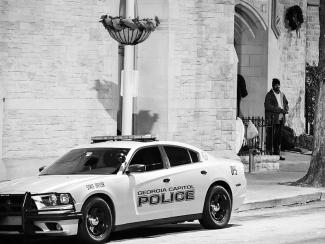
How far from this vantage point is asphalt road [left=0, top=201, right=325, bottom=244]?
A: 1382 cm

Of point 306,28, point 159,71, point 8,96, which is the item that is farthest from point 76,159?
point 306,28

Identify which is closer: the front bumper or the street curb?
the front bumper

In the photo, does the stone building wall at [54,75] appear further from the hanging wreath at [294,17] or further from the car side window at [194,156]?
the hanging wreath at [294,17]

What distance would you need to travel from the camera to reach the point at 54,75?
69.8 ft

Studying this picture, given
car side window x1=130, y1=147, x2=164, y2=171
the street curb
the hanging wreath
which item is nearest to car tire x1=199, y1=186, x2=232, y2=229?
car side window x1=130, y1=147, x2=164, y2=171

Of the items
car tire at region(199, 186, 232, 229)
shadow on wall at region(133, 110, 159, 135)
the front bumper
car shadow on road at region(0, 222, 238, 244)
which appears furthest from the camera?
shadow on wall at region(133, 110, 159, 135)

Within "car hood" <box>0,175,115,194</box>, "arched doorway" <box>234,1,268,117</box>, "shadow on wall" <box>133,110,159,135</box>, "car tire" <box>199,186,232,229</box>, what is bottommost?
"car tire" <box>199,186,232,229</box>

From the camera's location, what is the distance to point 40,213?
41.9 ft

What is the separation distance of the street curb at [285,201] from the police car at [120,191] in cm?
262

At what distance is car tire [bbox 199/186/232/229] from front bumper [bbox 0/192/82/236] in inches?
108

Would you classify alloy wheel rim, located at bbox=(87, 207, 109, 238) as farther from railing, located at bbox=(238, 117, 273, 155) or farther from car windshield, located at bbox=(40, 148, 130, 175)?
railing, located at bbox=(238, 117, 273, 155)

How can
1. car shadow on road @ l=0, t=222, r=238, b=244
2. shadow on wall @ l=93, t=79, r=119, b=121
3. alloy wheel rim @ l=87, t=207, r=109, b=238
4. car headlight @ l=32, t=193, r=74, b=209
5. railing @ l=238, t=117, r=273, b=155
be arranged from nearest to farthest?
car headlight @ l=32, t=193, r=74, b=209 → alloy wheel rim @ l=87, t=207, r=109, b=238 → car shadow on road @ l=0, t=222, r=238, b=244 → shadow on wall @ l=93, t=79, r=119, b=121 → railing @ l=238, t=117, r=273, b=155

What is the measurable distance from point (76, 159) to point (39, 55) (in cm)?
705

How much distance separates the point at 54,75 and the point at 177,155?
22.9 ft
